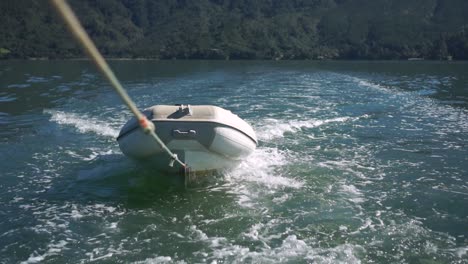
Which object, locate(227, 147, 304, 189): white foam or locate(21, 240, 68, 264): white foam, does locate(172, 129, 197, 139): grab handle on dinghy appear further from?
locate(21, 240, 68, 264): white foam

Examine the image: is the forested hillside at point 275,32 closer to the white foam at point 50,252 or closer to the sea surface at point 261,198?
the sea surface at point 261,198

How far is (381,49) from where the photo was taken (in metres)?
101

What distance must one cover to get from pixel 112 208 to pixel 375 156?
7328 millimetres

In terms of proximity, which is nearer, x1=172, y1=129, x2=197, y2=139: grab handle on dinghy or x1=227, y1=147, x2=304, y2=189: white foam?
x1=172, y1=129, x2=197, y2=139: grab handle on dinghy

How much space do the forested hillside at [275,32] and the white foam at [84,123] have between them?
74.7 meters

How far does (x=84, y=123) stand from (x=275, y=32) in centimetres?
12053

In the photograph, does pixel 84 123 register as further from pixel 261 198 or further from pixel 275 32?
pixel 275 32

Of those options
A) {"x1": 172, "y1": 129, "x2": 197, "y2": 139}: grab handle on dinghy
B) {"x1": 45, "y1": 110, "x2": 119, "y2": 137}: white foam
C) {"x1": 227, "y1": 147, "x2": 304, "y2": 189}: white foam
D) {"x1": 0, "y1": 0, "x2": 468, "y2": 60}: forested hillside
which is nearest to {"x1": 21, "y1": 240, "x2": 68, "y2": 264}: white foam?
{"x1": 172, "y1": 129, "x2": 197, "y2": 139}: grab handle on dinghy

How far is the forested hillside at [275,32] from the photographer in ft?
342

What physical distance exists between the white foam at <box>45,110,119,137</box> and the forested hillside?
74.7 meters

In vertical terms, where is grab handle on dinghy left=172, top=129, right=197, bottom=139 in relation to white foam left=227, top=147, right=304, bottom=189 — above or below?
above

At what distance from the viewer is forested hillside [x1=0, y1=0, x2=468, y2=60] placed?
104 metres

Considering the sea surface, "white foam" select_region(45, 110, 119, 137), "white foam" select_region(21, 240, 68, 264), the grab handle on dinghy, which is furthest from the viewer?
"white foam" select_region(45, 110, 119, 137)

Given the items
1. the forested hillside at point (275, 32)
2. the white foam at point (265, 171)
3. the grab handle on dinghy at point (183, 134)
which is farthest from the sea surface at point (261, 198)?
the forested hillside at point (275, 32)
